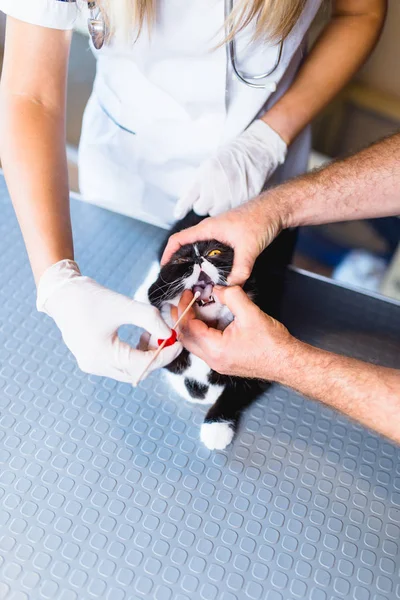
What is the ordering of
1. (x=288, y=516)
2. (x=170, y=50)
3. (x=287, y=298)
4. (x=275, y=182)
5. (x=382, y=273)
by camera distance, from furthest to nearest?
(x=382, y=273), (x=275, y=182), (x=287, y=298), (x=170, y=50), (x=288, y=516)

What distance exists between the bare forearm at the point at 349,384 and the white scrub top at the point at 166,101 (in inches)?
15.7

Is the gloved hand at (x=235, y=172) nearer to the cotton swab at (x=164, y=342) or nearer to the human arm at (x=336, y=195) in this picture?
the human arm at (x=336, y=195)

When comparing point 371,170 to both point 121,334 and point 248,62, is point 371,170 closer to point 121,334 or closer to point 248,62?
point 248,62

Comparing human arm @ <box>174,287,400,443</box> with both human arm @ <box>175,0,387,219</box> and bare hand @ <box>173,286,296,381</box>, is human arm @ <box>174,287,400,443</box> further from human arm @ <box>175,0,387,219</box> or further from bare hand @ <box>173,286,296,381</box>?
human arm @ <box>175,0,387,219</box>

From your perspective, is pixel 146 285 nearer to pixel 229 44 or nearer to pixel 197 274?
pixel 197 274

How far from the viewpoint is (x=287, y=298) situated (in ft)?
3.55

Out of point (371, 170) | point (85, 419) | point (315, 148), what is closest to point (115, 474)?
point (85, 419)

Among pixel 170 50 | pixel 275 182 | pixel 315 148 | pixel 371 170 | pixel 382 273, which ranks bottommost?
pixel 382 273

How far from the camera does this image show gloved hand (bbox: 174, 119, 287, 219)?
0.98 metres

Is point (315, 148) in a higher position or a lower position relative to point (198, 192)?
lower

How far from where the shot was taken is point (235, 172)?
100 cm

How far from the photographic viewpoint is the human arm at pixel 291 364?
779 millimetres

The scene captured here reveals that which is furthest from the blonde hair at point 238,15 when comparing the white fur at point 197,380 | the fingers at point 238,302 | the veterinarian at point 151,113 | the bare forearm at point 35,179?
the white fur at point 197,380

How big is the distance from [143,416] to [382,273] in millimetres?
1341
